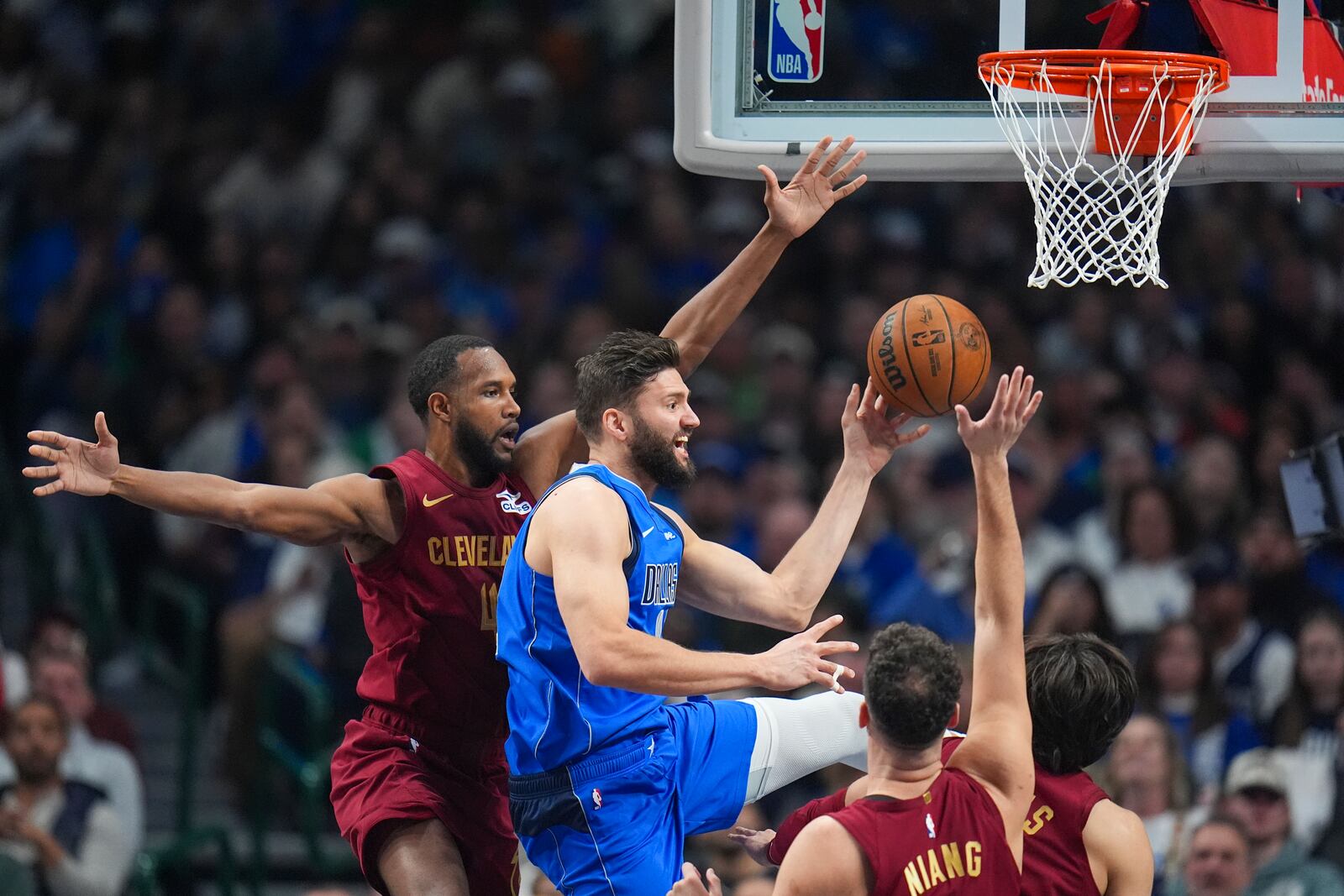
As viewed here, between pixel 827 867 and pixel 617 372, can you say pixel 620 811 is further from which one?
pixel 617 372

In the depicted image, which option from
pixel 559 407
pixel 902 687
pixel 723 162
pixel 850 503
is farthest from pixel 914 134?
pixel 559 407

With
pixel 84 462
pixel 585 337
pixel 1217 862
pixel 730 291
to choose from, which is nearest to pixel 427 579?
pixel 84 462

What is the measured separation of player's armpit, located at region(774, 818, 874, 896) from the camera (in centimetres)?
396

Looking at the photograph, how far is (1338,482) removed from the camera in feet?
20.4

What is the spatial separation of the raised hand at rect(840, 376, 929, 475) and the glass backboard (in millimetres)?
920

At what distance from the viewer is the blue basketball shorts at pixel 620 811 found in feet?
15.6

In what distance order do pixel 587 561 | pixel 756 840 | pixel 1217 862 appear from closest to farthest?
1. pixel 587 561
2. pixel 756 840
3. pixel 1217 862

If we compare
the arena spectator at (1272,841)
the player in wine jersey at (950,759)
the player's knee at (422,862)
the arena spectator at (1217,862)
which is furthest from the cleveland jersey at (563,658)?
the arena spectator at (1272,841)

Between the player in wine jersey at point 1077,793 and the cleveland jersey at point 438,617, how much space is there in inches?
51.9

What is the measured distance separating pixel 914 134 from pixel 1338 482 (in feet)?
6.27

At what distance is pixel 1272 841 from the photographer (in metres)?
7.21

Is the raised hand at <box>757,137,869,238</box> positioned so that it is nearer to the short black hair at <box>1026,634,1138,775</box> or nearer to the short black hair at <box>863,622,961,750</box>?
the short black hair at <box>1026,634,1138,775</box>

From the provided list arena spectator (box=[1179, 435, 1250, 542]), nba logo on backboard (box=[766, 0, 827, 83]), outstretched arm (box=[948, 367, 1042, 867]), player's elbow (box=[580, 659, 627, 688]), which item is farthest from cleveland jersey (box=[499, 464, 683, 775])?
arena spectator (box=[1179, 435, 1250, 542])

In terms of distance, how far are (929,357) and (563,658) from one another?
1.35 metres
